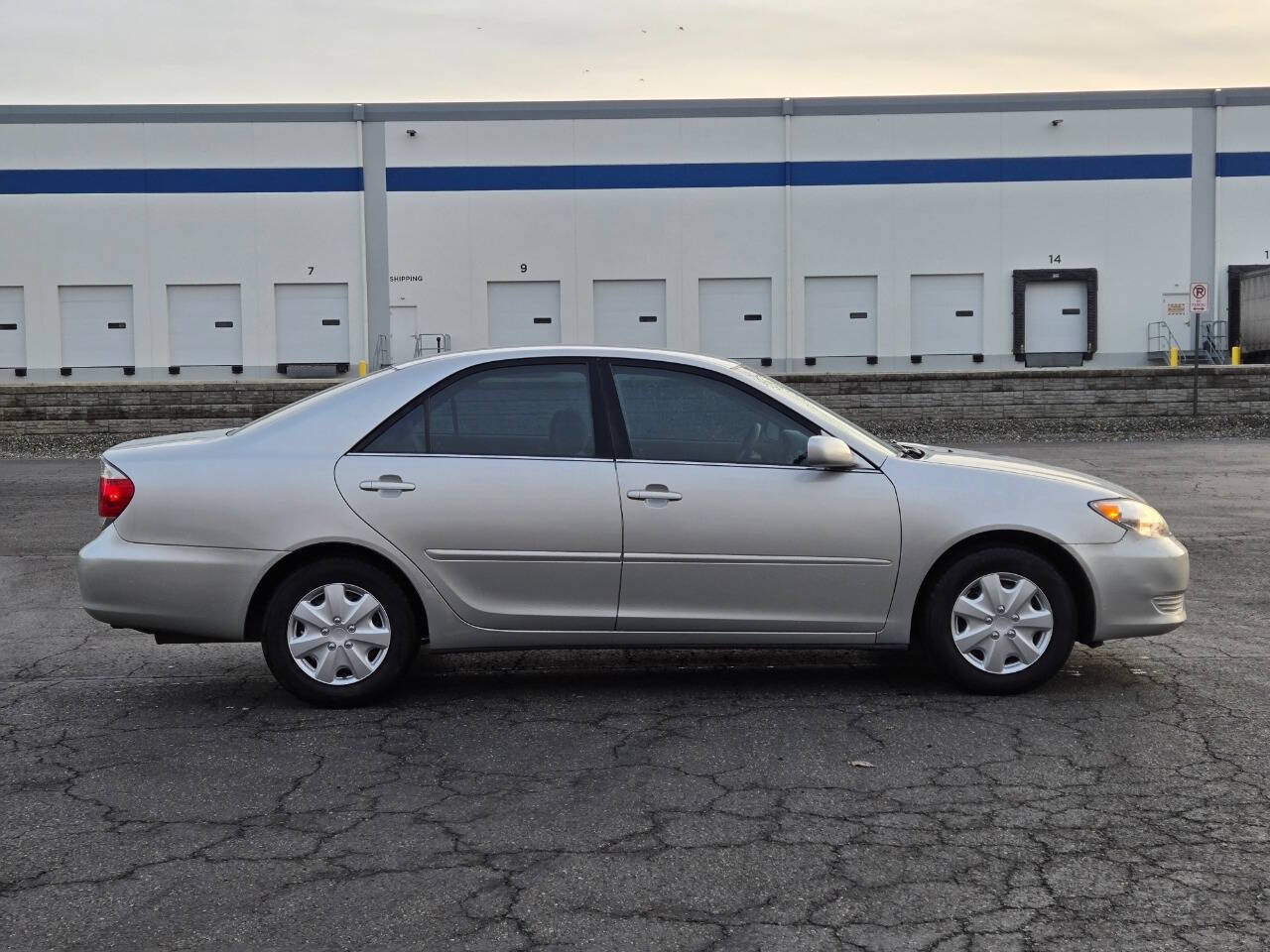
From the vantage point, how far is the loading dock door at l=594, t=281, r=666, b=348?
1326 inches

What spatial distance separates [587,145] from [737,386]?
94.1 feet

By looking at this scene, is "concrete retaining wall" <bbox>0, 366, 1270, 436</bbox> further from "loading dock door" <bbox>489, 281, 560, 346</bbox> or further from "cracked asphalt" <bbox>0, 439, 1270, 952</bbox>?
"cracked asphalt" <bbox>0, 439, 1270, 952</bbox>

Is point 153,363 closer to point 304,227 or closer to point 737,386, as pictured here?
point 304,227

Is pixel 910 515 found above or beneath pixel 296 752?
above

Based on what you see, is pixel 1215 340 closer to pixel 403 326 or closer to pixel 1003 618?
pixel 403 326

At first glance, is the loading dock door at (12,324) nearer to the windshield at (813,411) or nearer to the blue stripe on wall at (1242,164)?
the blue stripe on wall at (1242,164)

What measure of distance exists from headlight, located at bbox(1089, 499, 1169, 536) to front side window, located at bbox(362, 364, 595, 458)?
218 centimetres

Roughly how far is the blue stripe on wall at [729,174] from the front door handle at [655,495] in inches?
1128

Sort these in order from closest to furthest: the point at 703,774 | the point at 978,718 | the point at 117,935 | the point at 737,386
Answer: the point at 117,935 → the point at 703,774 → the point at 978,718 → the point at 737,386

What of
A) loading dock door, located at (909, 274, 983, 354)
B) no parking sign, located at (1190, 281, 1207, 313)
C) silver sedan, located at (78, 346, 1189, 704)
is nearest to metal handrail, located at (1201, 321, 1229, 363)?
loading dock door, located at (909, 274, 983, 354)

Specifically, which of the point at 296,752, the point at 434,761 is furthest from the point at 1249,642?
the point at 296,752

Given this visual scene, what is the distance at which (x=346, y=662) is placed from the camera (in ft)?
18.5

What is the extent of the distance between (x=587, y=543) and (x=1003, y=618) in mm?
1765

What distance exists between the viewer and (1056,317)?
34.0 meters
